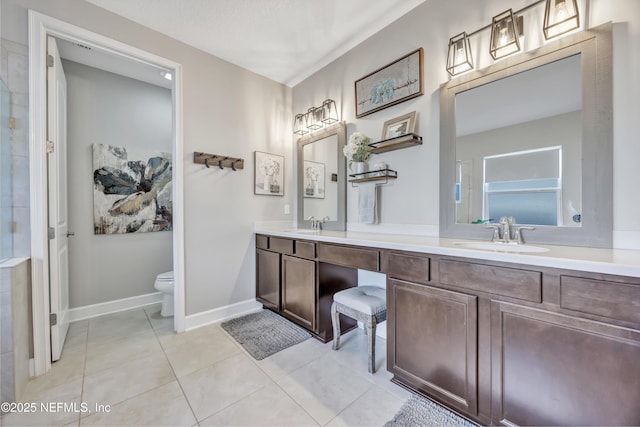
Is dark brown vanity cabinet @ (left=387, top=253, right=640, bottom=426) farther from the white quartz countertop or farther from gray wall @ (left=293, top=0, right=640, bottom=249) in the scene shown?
gray wall @ (left=293, top=0, right=640, bottom=249)

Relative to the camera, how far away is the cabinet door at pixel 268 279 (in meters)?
2.57

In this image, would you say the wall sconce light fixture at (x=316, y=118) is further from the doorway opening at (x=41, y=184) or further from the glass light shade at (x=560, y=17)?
the doorway opening at (x=41, y=184)

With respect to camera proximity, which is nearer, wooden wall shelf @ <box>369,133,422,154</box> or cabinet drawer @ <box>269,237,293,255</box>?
wooden wall shelf @ <box>369,133,422,154</box>

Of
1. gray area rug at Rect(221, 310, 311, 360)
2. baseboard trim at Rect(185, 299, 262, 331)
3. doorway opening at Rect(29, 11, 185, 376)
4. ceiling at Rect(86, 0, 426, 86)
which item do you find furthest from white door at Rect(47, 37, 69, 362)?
gray area rug at Rect(221, 310, 311, 360)

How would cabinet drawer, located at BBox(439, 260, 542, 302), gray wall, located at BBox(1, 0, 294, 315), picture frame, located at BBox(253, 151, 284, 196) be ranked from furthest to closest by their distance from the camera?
→ picture frame, located at BBox(253, 151, 284, 196)
gray wall, located at BBox(1, 0, 294, 315)
cabinet drawer, located at BBox(439, 260, 542, 302)

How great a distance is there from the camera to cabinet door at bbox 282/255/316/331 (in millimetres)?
2168

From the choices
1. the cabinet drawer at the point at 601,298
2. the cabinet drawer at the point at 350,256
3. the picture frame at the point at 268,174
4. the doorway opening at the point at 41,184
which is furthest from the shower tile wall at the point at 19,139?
the cabinet drawer at the point at 601,298

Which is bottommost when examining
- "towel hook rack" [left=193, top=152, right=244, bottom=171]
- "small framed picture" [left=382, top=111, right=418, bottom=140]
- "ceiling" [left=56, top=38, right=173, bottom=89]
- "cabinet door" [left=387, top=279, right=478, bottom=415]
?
"cabinet door" [left=387, top=279, right=478, bottom=415]

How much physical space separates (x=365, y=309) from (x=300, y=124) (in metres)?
2.26

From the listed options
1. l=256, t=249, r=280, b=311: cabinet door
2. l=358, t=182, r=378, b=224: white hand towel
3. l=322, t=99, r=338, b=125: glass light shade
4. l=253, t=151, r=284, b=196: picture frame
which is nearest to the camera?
l=358, t=182, r=378, b=224: white hand towel

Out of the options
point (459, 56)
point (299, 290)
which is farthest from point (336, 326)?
point (459, 56)

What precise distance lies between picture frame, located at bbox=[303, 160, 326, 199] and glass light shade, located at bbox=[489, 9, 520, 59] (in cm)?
170

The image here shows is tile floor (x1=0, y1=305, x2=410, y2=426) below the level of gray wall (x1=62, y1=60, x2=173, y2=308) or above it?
below

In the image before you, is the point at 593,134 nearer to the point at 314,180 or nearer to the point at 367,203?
the point at 367,203
